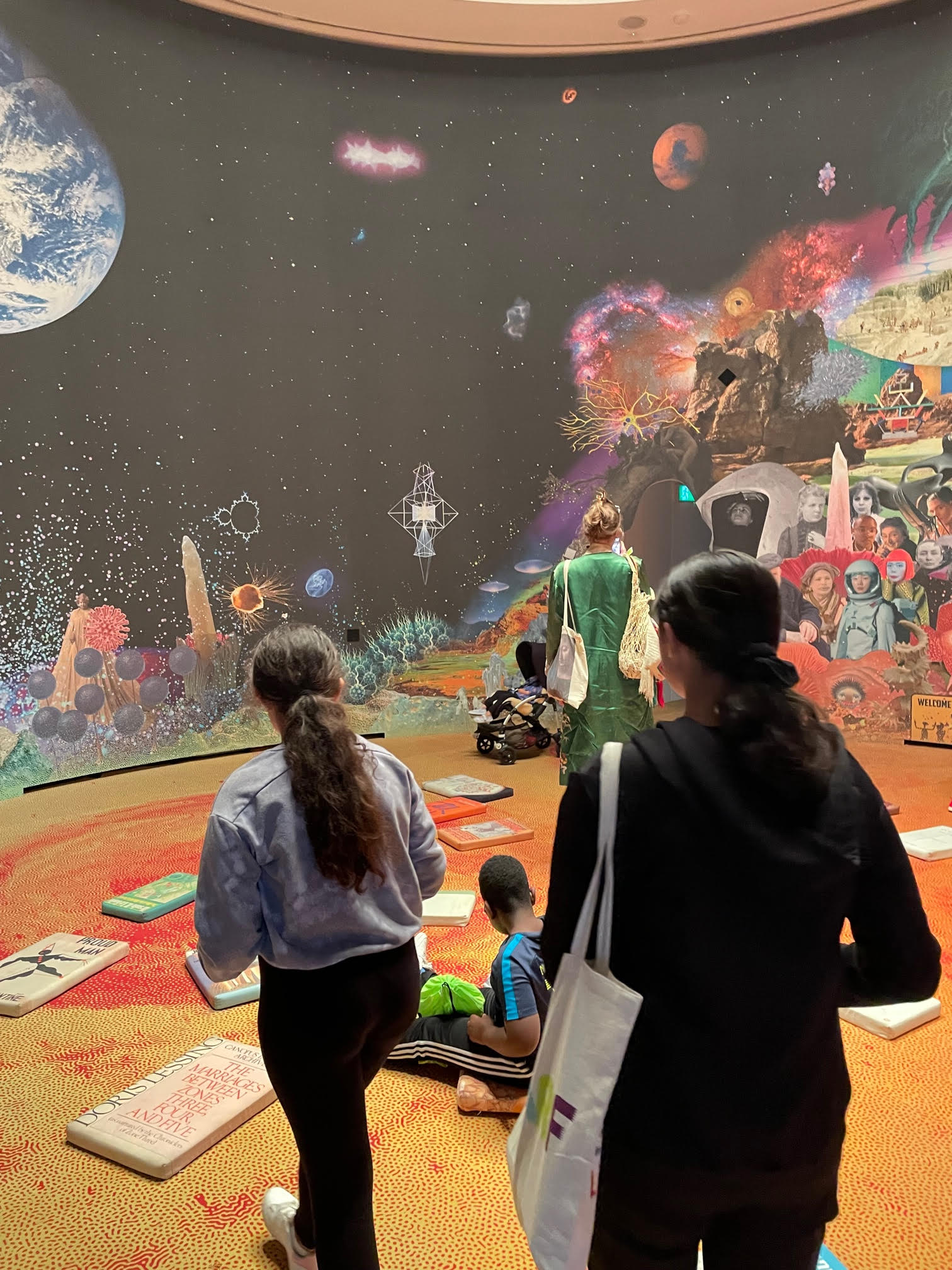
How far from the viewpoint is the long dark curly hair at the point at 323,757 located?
1837 mm

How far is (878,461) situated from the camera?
8.14m

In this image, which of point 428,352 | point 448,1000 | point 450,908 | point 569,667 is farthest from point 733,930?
point 428,352

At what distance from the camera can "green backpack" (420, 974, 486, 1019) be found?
3076 millimetres

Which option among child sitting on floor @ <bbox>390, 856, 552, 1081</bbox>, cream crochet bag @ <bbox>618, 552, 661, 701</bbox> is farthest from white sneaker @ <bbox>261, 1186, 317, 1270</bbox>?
cream crochet bag @ <bbox>618, 552, 661, 701</bbox>

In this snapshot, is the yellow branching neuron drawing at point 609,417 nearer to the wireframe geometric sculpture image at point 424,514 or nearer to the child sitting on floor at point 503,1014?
the wireframe geometric sculpture image at point 424,514

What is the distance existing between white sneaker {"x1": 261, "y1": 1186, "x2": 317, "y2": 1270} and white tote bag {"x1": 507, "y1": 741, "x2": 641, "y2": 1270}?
1.11 meters

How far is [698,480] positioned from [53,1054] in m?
7.44

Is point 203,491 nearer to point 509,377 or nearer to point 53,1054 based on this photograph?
point 509,377

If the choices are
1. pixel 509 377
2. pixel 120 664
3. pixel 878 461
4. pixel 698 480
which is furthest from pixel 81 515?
pixel 878 461

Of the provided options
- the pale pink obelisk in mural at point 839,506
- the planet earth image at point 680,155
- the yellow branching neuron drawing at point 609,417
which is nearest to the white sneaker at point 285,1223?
the pale pink obelisk in mural at point 839,506

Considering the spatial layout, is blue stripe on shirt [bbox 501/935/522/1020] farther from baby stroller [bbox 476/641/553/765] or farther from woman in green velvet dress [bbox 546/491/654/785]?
baby stroller [bbox 476/641/553/765]

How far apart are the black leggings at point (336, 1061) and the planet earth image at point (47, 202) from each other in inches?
255

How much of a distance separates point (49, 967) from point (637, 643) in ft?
9.43

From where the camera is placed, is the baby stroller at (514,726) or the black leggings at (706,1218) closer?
the black leggings at (706,1218)
